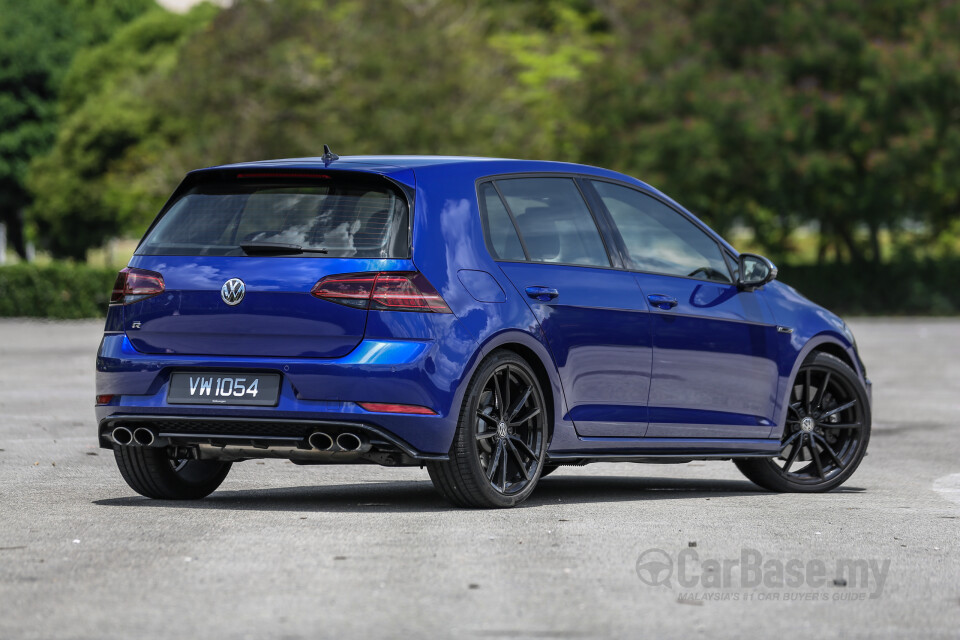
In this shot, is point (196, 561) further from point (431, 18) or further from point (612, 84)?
point (431, 18)

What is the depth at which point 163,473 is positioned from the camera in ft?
27.5

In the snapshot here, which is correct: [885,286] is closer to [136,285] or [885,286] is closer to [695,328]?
[695,328]

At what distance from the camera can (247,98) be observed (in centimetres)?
5462

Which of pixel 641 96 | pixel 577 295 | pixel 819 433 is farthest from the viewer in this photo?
pixel 641 96

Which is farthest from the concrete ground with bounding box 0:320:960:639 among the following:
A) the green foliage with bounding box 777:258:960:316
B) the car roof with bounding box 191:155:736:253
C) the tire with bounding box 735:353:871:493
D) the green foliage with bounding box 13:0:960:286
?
the green foliage with bounding box 777:258:960:316

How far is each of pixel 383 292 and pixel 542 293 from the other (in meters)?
0.92

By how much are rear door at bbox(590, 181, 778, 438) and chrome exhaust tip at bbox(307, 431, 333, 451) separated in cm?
200

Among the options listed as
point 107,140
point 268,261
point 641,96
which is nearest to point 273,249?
point 268,261

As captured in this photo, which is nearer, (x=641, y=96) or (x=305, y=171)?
(x=305, y=171)

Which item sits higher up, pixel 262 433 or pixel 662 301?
pixel 662 301

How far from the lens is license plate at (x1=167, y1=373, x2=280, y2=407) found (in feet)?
24.5

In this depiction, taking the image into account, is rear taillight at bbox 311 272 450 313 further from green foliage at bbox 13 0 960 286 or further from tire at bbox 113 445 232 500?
green foliage at bbox 13 0 960 286

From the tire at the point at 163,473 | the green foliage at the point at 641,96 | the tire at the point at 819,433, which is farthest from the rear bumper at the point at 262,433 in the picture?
the green foliage at the point at 641,96

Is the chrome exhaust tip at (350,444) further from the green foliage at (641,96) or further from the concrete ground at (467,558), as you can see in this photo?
the green foliage at (641,96)
